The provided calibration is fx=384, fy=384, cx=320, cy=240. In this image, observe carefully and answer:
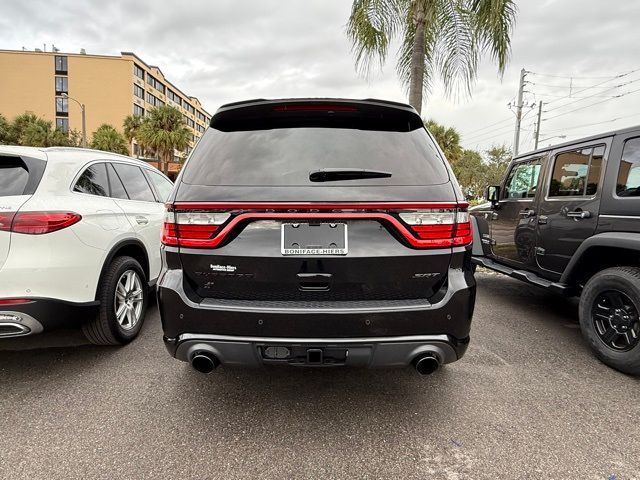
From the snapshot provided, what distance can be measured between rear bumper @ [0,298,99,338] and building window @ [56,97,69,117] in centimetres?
7116

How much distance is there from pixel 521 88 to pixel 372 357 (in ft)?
112

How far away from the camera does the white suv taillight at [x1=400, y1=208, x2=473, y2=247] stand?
194 centimetres

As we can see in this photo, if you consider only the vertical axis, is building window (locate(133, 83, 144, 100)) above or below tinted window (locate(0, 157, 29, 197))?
above

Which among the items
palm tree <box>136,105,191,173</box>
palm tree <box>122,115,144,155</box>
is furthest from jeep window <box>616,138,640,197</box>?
palm tree <box>122,115,144,155</box>

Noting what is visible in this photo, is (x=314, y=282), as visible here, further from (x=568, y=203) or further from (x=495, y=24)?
(x=495, y=24)

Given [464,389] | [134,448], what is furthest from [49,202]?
[464,389]

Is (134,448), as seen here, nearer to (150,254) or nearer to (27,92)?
(150,254)

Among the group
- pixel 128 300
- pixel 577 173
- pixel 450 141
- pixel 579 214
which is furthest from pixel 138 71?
pixel 579 214

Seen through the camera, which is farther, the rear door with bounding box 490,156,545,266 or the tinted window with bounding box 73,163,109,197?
the rear door with bounding box 490,156,545,266

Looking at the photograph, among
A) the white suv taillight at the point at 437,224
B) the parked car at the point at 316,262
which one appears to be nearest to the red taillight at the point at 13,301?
the parked car at the point at 316,262

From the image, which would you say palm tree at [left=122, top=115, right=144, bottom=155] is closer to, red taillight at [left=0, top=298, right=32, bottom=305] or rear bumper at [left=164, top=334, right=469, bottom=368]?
red taillight at [left=0, top=298, right=32, bottom=305]

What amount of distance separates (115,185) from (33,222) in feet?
3.81

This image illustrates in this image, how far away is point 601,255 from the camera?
3367 mm

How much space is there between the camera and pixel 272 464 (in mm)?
1968
